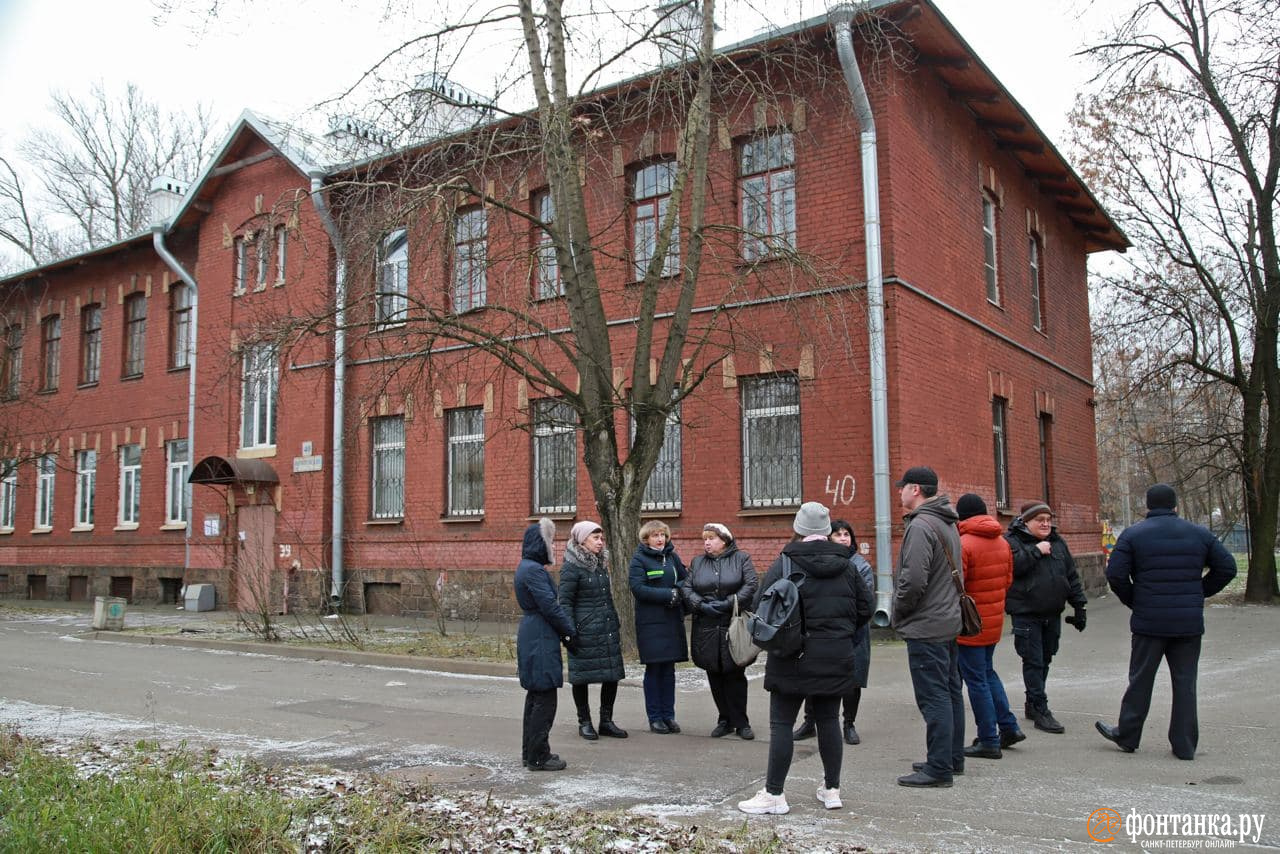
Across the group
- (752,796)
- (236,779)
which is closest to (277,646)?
Result: (236,779)

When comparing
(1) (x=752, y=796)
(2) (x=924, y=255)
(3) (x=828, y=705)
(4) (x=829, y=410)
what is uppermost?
(2) (x=924, y=255)

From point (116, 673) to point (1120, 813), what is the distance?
10830 mm

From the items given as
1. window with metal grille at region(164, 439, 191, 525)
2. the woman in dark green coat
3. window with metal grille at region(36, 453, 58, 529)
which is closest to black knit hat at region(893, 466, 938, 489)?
the woman in dark green coat

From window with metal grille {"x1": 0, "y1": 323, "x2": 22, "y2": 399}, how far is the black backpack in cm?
2650

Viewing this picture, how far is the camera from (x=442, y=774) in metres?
6.81

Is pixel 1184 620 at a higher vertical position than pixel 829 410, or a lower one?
lower

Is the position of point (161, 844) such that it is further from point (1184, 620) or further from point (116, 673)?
point (116, 673)

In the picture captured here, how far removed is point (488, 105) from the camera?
11.8m

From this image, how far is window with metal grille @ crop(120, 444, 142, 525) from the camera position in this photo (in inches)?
985

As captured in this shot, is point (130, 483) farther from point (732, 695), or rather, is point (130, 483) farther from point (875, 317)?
point (732, 695)

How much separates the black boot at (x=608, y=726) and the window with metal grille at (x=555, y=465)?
909 cm

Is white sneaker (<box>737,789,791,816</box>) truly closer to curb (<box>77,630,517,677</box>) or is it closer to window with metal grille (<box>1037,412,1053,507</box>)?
curb (<box>77,630,517,677</box>)

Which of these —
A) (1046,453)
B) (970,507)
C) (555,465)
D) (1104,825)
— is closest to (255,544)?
(555,465)

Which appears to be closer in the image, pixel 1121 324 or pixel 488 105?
pixel 488 105
